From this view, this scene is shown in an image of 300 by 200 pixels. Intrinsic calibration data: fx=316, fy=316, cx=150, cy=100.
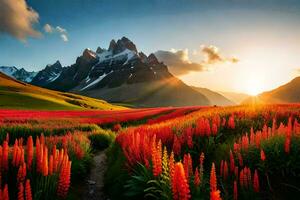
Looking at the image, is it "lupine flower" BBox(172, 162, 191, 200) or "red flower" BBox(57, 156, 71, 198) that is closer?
"lupine flower" BBox(172, 162, 191, 200)

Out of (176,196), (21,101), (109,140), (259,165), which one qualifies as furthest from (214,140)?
(21,101)

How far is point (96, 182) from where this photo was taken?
11.1m

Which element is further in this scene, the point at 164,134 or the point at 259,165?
the point at 164,134

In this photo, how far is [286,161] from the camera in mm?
6426

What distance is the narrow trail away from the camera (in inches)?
372

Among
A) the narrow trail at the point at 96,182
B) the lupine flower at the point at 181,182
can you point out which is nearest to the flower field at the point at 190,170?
the lupine flower at the point at 181,182

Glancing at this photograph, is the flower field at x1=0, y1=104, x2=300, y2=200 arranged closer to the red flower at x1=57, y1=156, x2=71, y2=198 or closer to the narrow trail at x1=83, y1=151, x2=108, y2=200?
the red flower at x1=57, y1=156, x2=71, y2=198

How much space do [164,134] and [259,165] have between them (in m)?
4.41

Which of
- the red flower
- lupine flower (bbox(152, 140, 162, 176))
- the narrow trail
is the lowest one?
the narrow trail

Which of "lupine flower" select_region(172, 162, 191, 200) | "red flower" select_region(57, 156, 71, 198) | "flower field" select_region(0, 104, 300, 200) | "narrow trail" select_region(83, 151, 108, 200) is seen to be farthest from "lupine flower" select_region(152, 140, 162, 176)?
"narrow trail" select_region(83, 151, 108, 200)

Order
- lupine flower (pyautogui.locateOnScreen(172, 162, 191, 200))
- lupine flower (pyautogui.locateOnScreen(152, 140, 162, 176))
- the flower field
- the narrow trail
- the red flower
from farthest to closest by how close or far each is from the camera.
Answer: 1. the narrow trail
2. the red flower
3. lupine flower (pyautogui.locateOnScreen(152, 140, 162, 176))
4. the flower field
5. lupine flower (pyautogui.locateOnScreen(172, 162, 191, 200))

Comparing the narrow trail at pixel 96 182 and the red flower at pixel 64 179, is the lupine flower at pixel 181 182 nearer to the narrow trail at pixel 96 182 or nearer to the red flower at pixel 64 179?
the red flower at pixel 64 179

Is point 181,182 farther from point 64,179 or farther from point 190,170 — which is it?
point 64,179

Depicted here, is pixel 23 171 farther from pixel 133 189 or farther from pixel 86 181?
pixel 86 181
